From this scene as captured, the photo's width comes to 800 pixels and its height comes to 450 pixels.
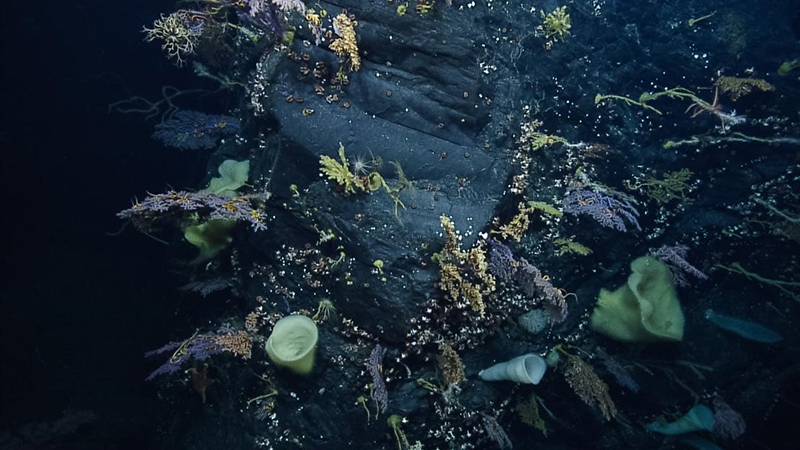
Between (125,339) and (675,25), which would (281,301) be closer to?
(125,339)

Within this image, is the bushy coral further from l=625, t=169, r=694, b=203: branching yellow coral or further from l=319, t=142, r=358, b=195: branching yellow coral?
l=625, t=169, r=694, b=203: branching yellow coral

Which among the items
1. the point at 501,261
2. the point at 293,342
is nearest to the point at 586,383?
the point at 501,261

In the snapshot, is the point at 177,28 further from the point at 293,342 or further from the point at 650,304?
the point at 650,304

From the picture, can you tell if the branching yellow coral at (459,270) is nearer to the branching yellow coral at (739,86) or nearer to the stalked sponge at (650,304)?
the stalked sponge at (650,304)

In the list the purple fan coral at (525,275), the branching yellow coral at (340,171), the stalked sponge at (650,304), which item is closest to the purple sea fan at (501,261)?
the purple fan coral at (525,275)

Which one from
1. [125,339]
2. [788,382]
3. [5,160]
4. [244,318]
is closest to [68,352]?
[125,339]

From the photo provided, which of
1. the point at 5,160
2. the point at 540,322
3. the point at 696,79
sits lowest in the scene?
the point at 5,160

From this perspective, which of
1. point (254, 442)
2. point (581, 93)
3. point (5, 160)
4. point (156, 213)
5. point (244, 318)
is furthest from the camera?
point (5, 160)
